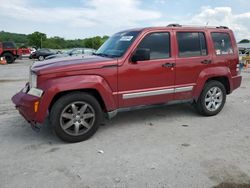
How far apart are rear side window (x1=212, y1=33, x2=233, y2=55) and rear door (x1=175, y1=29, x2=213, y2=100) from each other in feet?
0.82

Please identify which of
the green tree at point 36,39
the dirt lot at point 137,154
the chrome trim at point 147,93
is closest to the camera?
the dirt lot at point 137,154

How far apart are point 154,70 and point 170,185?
8.30 feet

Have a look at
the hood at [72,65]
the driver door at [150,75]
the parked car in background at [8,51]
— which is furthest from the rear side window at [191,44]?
the parked car in background at [8,51]

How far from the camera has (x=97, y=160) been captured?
13.6 feet

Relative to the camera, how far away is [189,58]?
591 cm

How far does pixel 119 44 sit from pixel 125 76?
2.64 feet

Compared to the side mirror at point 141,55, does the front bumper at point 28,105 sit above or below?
below

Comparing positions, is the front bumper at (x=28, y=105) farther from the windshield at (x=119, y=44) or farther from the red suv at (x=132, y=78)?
the windshield at (x=119, y=44)

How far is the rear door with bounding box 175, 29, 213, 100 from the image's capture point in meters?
5.82

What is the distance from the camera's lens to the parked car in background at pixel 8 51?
2752cm

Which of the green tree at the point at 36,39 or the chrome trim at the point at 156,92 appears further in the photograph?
the green tree at the point at 36,39

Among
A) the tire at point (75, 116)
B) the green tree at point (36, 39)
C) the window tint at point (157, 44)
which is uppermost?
the green tree at point (36, 39)

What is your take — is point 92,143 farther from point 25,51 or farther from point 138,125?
point 25,51

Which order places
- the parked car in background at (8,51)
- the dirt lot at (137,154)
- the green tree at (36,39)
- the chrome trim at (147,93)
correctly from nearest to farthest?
1. the dirt lot at (137,154)
2. the chrome trim at (147,93)
3. the parked car in background at (8,51)
4. the green tree at (36,39)
